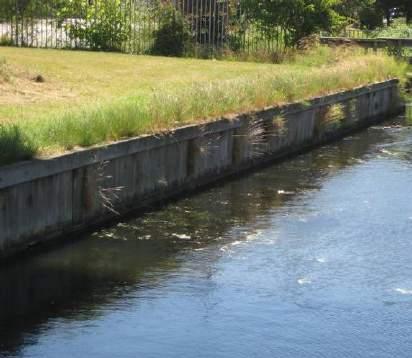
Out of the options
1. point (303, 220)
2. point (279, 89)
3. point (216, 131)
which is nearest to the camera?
point (303, 220)

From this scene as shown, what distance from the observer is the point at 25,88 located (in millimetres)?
19328

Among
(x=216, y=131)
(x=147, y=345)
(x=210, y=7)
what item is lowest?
(x=147, y=345)

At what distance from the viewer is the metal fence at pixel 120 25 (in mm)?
29375

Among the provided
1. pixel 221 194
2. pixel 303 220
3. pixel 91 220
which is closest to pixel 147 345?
pixel 91 220

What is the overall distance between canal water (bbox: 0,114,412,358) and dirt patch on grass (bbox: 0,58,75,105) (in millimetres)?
3910

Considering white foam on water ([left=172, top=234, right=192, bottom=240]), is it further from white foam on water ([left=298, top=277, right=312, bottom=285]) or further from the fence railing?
the fence railing

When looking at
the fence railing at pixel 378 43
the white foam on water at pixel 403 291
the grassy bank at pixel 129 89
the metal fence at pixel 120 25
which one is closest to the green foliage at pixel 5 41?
the metal fence at pixel 120 25

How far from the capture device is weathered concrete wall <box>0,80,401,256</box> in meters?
12.4

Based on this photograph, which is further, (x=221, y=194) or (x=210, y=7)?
(x=210, y=7)

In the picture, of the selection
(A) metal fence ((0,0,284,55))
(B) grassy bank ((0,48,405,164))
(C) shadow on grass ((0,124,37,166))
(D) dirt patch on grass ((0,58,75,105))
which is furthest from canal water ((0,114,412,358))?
(A) metal fence ((0,0,284,55))

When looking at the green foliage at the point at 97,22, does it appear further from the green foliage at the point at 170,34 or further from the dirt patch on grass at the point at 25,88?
the dirt patch on grass at the point at 25,88

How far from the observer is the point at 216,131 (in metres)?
17.1

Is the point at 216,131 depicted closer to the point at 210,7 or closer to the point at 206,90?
the point at 206,90

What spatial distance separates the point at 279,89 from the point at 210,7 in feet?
38.3
